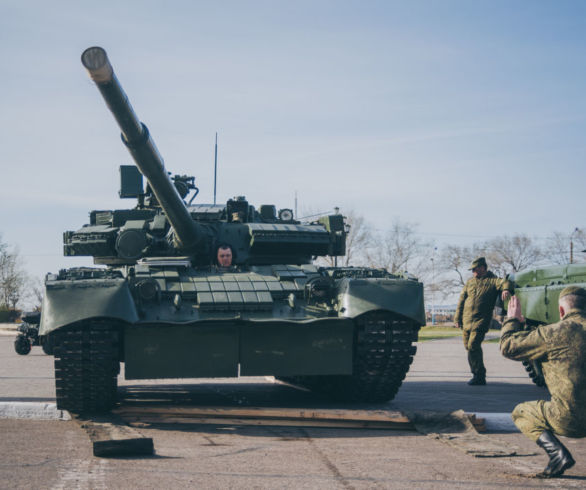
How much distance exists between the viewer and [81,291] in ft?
27.2

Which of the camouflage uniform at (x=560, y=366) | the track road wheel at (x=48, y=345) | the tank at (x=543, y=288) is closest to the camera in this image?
the camouflage uniform at (x=560, y=366)

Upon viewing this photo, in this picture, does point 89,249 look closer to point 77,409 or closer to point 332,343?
point 77,409

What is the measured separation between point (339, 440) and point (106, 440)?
204 cm

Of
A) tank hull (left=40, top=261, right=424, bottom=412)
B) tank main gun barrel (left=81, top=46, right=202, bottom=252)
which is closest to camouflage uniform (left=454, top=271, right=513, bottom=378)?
tank hull (left=40, top=261, right=424, bottom=412)

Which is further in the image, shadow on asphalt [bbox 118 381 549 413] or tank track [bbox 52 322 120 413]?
shadow on asphalt [bbox 118 381 549 413]

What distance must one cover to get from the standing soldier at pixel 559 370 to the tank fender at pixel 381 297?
309 centimetres

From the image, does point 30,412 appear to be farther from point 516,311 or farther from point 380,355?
point 516,311

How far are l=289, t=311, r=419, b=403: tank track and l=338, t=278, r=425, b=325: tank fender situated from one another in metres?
0.16

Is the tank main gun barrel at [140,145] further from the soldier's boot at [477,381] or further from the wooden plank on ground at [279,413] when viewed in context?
the soldier's boot at [477,381]

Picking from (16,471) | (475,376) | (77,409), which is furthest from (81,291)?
(475,376)

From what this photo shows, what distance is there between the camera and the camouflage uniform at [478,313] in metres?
12.2

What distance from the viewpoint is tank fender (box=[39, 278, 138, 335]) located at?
8125 millimetres

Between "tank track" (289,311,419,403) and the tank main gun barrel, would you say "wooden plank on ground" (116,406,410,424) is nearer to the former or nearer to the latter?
"tank track" (289,311,419,403)

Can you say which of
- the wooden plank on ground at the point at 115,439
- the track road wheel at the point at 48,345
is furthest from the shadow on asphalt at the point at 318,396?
the wooden plank on ground at the point at 115,439
